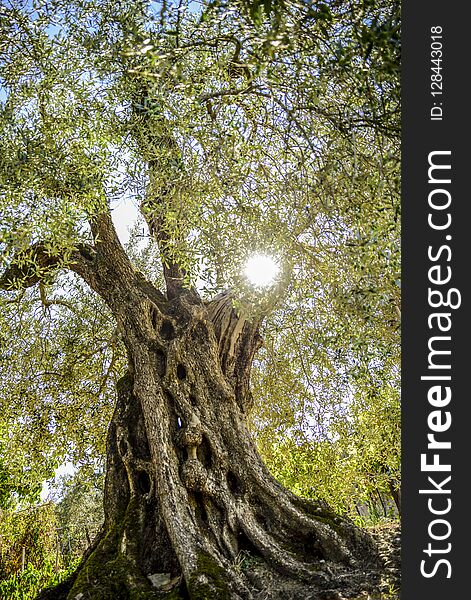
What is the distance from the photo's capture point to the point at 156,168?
6.62 m

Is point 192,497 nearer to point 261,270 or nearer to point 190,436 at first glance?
point 190,436

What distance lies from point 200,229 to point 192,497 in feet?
11.0

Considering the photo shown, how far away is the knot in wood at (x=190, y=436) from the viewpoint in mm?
7145

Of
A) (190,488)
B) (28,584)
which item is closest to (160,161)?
(190,488)

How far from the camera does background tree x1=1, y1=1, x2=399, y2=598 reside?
493 cm

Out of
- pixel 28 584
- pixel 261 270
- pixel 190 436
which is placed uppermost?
pixel 261 270

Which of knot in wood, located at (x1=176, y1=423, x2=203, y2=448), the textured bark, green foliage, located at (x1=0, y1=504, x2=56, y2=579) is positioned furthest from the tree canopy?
green foliage, located at (x1=0, y1=504, x2=56, y2=579)

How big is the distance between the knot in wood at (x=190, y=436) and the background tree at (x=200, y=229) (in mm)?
20

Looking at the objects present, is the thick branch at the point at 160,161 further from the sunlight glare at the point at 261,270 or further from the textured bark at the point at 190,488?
the textured bark at the point at 190,488

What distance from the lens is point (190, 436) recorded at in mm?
7141

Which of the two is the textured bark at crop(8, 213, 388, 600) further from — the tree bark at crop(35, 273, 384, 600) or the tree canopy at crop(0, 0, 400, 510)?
the tree canopy at crop(0, 0, 400, 510)

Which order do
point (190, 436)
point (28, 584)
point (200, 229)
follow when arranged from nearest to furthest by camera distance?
point (200, 229) < point (190, 436) < point (28, 584)

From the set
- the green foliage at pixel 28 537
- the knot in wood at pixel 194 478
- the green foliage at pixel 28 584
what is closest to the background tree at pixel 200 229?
the knot in wood at pixel 194 478

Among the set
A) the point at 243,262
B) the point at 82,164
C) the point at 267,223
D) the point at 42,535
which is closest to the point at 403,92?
the point at 267,223
